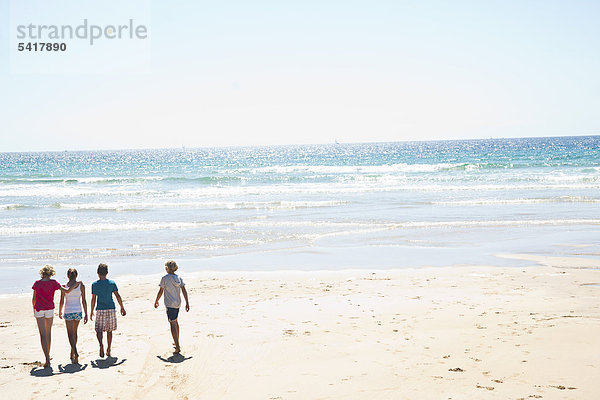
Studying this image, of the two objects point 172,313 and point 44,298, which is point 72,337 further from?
point 172,313

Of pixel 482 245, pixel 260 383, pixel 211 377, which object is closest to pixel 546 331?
pixel 260 383

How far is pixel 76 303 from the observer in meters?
7.74

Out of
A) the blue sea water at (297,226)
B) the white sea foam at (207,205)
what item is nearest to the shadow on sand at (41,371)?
the blue sea water at (297,226)

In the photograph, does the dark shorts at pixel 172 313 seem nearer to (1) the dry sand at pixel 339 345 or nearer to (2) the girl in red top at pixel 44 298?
(1) the dry sand at pixel 339 345

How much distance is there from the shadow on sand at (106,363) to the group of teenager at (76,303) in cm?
11

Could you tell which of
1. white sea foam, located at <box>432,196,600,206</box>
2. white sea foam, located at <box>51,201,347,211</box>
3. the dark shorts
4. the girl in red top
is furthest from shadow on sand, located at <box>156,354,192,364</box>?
white sea foam, located at <box>432,196,600,206</box>

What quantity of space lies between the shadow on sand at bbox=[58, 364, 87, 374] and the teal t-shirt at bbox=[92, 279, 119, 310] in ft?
2.69

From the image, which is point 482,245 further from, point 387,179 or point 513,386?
point 387,179

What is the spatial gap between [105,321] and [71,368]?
75 cm

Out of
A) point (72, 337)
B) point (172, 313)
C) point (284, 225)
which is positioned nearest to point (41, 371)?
point (72, 337)

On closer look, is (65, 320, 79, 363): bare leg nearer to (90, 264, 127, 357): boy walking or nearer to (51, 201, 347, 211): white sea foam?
(90, 264, 127, 357): boy walking

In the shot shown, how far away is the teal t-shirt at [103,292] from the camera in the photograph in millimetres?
7812

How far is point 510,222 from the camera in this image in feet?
72.8

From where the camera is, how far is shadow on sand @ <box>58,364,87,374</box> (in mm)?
7225
